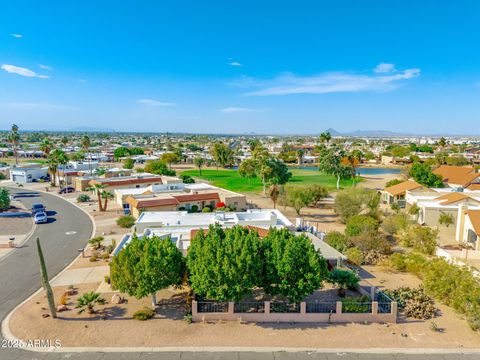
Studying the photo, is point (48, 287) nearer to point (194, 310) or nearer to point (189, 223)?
point (194, 310)

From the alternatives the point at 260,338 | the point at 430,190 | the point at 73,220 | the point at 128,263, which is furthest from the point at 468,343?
the point at 73,220

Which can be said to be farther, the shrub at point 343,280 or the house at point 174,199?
the house at point 174,199

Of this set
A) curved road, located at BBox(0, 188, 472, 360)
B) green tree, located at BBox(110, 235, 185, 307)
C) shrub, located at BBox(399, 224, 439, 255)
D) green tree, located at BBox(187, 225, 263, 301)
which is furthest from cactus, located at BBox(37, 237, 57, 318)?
shrub, located at BBox(399, 224, 439, 255)

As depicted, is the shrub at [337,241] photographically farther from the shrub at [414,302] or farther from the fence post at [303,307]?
the fence post at [303,307]

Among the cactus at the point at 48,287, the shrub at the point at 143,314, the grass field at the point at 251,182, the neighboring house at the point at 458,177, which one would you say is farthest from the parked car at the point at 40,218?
the neighboring house at the point at 458,177

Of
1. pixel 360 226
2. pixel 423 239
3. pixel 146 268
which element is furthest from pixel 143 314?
pixel 423 239

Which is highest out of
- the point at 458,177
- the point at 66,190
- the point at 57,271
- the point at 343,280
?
the point at 458,177
